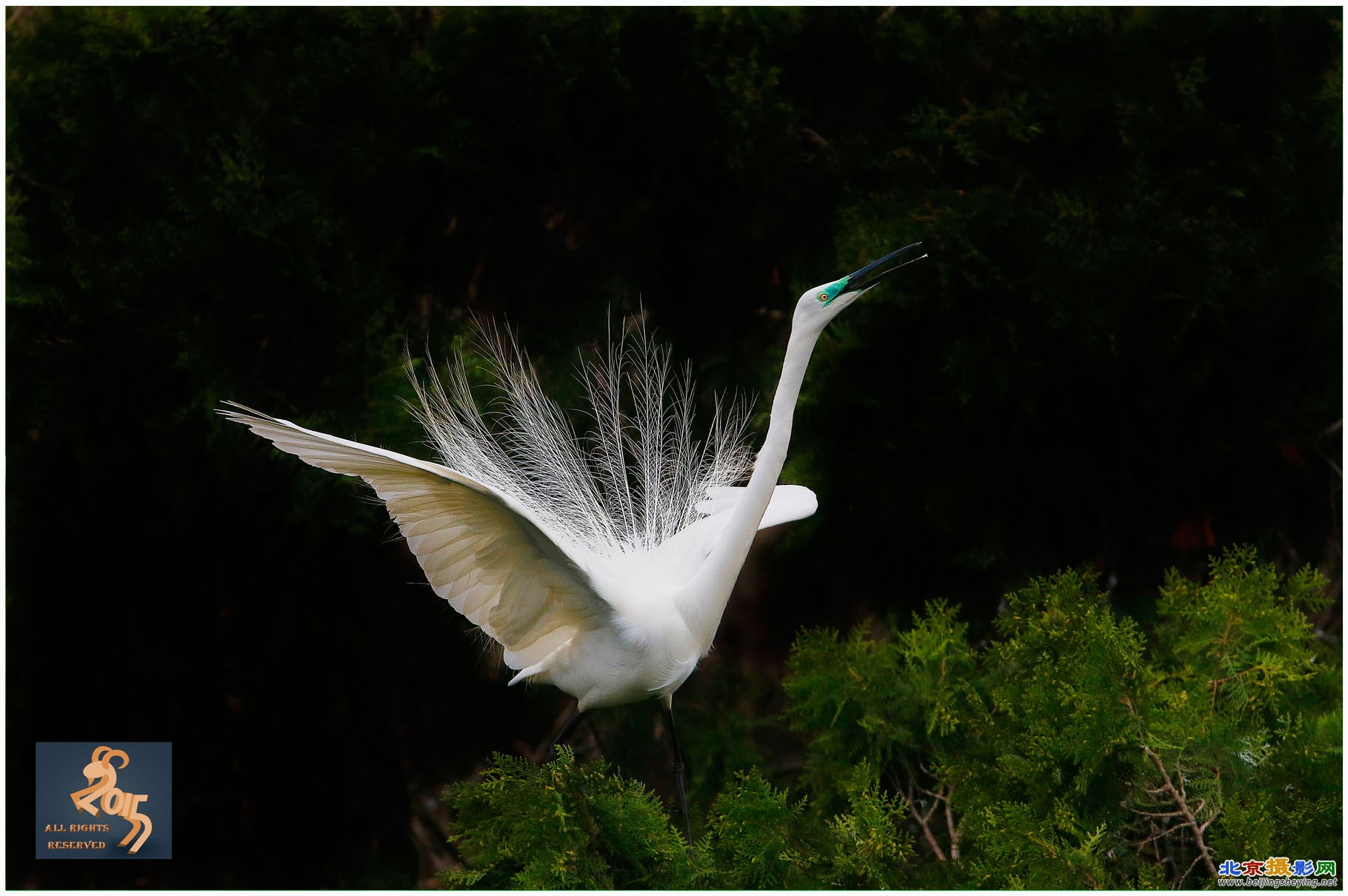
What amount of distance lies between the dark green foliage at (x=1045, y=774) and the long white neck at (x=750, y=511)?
0.93 feet

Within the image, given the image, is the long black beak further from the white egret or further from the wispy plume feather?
the wispy plume feather

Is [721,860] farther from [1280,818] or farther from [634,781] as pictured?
[1280,818]

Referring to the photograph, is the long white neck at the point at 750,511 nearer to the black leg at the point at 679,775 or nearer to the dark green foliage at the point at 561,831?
the black leg at the point at 679,775

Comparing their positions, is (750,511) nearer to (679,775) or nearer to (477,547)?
(477,547)

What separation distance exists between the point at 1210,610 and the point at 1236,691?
19 cm

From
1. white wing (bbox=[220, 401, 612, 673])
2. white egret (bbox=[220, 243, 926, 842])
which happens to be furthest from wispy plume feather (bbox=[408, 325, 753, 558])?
white wing (bbox=[220, 401, 612, 673])

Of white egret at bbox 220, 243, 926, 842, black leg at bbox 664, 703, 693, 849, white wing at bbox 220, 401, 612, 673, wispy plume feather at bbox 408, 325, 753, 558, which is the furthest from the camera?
wispy plume feather at bbox 408, 325, 753, 558

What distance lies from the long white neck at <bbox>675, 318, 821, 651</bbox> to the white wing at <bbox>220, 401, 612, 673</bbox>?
0.19 meters

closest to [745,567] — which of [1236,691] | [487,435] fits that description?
[487,435]

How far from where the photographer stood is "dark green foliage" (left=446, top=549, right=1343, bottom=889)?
1671 millimetres

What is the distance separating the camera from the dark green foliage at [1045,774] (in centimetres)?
167

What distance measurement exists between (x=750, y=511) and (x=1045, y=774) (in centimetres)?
65

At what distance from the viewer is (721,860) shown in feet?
5.68

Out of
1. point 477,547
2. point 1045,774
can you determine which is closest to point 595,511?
point 477,547
